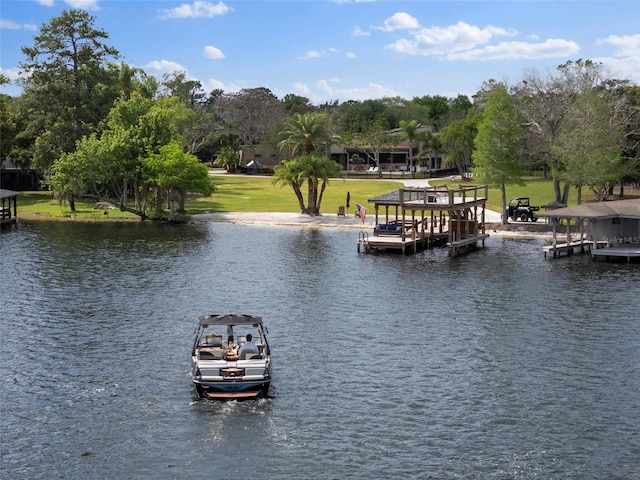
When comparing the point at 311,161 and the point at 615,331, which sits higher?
the point at 311,161

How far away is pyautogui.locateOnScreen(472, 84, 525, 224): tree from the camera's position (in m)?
92.9

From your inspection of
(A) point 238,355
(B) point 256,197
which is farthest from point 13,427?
(B) point 256,197

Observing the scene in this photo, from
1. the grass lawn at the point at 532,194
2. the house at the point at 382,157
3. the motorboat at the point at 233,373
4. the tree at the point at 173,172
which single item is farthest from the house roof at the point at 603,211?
the house at the point at 382,157

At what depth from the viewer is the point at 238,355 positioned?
37.5 metres

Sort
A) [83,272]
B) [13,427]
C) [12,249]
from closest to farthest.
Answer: [13,427] < [83,272] < [12,249]

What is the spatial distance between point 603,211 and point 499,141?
2121 cm

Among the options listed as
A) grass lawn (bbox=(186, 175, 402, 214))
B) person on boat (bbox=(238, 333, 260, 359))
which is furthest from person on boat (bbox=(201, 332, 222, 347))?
grass lawn (bbox=(186, 175, 402, 214))

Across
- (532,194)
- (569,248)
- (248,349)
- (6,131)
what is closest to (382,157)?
(532,194)

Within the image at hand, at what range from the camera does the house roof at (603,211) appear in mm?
73688

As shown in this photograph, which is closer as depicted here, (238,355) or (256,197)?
(238,355)

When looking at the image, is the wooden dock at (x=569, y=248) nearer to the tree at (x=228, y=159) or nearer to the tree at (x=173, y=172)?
the tree at (x=173, y=172)

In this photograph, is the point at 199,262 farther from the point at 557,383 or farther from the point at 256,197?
the point at 256,197

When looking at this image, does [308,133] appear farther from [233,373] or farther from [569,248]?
[233,373]

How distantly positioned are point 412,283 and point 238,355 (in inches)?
1029
